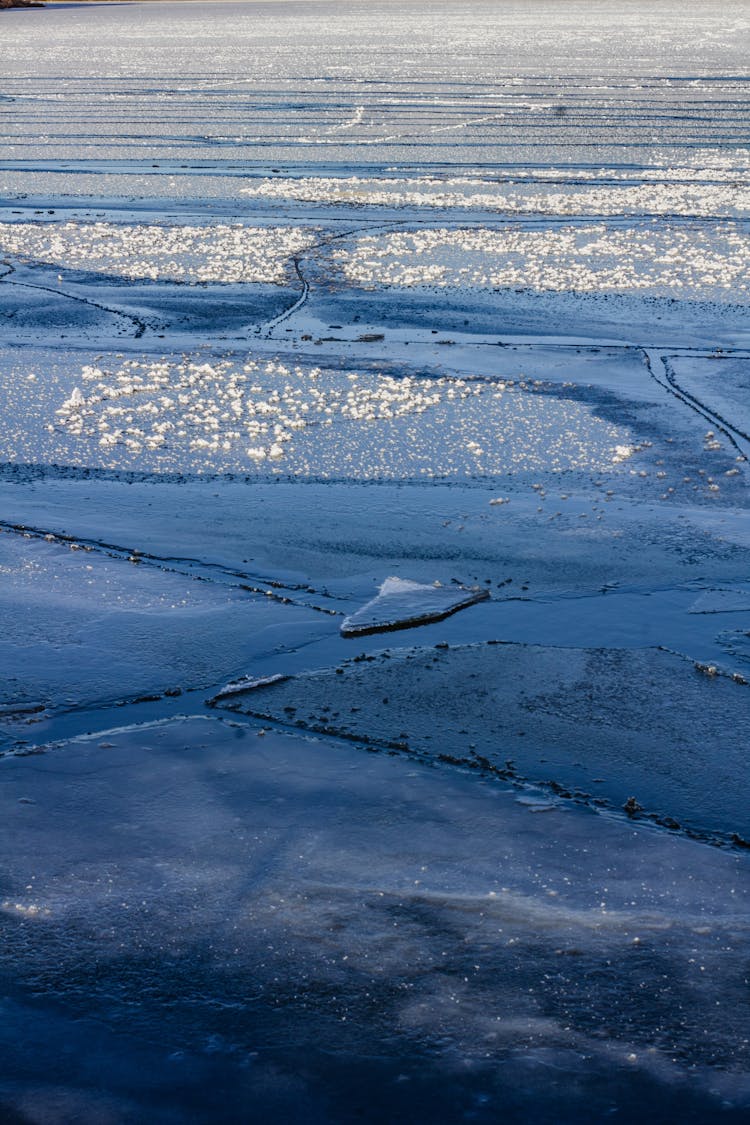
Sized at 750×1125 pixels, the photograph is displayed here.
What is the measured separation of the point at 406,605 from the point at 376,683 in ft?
2.24

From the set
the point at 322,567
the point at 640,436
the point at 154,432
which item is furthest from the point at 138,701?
the point at 640,436

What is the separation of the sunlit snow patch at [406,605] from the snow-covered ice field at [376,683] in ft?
0.07

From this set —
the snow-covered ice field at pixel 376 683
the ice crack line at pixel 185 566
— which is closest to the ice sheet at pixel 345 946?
the snow-covered ice field at pixel 376 683

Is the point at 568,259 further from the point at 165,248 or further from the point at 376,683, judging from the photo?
the point at 376,683

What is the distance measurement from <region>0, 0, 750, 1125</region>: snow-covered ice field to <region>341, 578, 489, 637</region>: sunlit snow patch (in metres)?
0.02

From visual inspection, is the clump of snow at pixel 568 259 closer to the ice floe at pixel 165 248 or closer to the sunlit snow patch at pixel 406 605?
the ice floe at pixel 165 248

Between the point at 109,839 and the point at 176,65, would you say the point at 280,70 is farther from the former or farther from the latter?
the point at 109,839

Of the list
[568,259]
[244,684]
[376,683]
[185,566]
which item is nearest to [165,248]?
[568,259]

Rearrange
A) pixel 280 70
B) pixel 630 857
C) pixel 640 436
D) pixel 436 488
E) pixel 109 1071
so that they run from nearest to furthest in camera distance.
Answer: pixel 109 1071 < pixel 630 857 < pixel 436 488 < pixel 640 436 < pixel 280 70

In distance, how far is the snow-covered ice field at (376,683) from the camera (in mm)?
3221

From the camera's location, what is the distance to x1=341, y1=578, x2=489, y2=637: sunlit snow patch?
17.7 feet

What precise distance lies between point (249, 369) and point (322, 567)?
3392 mm

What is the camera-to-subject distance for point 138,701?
15.9 feet

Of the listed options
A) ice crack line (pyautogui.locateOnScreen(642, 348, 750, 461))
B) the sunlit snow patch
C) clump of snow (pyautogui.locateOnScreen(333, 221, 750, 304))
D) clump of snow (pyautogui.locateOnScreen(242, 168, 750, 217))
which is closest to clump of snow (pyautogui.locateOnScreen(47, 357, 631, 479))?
ice crack line (pyautogui.locateOnScreen(642, 348, 750, 461))
